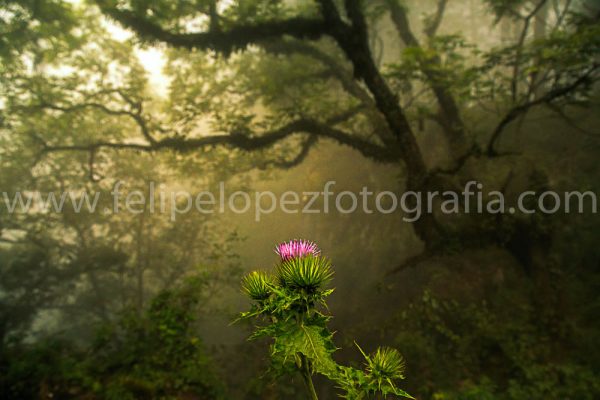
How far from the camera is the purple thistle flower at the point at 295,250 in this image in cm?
162

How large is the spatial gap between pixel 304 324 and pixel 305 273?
0.75 ft

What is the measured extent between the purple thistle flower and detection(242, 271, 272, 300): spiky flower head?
6.2 inches

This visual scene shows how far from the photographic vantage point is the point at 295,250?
1656 millimetres

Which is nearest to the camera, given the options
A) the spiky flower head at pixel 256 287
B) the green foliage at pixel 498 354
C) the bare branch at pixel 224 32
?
the spiky flower head at pixel 256 287

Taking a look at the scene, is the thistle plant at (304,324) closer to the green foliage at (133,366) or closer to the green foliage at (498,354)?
the green foliage at (133,366)

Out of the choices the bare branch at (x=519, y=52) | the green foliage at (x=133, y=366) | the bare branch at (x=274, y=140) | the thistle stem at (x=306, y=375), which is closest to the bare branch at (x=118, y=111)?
the bare branch at (x=274, y=140)

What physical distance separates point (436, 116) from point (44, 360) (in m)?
10.8

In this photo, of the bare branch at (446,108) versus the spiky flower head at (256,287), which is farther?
the bare branch at (446,108)

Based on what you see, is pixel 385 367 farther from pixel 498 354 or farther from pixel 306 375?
pixel 498 354

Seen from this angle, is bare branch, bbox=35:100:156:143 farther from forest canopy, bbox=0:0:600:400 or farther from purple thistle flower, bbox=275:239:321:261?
purple thistle flower, bbox=275:239:321:261

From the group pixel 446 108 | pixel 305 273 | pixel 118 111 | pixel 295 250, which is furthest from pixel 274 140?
pixel 305 273

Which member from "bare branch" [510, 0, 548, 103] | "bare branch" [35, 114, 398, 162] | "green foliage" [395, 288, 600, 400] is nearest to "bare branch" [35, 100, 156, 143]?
"bare branch" [35, 114, 398, 162]

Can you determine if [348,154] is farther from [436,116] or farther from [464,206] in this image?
[464,206]

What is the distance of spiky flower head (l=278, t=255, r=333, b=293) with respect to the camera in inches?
59.4
